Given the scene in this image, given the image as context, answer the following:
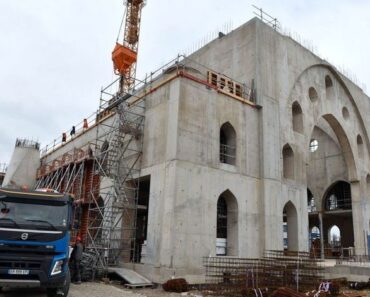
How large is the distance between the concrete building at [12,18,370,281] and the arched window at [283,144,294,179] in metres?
0.06

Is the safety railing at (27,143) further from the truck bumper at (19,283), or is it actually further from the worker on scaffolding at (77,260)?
the truck bumper at (19,283)

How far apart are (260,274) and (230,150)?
22.0 feet

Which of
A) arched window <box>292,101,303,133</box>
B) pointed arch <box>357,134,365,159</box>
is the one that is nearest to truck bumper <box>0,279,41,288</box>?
arched window <box>292,101,303,133</box>

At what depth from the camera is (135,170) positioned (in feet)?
61.7

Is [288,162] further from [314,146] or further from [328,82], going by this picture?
[314,146]

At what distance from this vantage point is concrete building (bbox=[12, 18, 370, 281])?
16125mm

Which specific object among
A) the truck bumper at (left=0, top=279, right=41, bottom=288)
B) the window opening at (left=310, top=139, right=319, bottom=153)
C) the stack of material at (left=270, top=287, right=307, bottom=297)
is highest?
the window opening at (left=310, top=139, right=319, bottom=153)

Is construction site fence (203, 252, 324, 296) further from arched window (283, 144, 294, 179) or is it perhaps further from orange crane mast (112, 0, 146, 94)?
orange crane mast (112, 0, 146, 94)

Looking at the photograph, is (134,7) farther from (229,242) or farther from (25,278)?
(25,278)

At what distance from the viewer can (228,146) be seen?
764 inches

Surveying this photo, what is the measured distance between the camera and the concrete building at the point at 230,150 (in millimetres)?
16125

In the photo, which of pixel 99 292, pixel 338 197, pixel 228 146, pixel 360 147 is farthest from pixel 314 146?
pixel 99 292

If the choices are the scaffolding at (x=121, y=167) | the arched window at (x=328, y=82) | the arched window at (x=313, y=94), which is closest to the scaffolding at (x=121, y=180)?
the scaffolding at (x=121, y=167)

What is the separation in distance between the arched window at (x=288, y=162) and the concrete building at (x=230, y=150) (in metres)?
0.06
